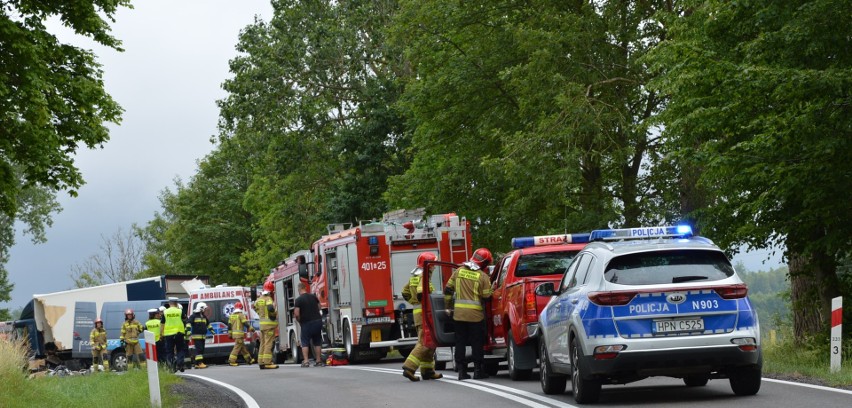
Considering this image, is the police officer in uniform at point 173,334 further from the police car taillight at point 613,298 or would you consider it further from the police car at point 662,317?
the police car taillight at point 613,298

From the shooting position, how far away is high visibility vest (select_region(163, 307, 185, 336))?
27562 mm

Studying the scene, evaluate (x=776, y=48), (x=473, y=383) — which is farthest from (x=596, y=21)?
(x=473, y=383)

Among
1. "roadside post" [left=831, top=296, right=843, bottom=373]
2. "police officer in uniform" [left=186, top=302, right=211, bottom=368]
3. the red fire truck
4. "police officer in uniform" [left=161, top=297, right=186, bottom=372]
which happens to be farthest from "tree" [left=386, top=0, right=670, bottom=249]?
"roadside post" [left=831, top=296, right=843, bottom=373]

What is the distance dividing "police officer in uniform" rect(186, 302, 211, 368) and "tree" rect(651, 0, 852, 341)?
13614 mm

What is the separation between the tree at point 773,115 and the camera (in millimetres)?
17016

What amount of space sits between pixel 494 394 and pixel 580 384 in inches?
86.2

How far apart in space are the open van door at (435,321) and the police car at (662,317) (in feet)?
16.6

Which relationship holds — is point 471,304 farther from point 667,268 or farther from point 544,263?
point 667,268

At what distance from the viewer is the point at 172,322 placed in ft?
90.5

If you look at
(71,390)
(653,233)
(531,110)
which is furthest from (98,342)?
(653,233)

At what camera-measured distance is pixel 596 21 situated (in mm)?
29844

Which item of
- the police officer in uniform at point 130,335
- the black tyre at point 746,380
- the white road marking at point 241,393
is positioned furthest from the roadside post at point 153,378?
the police officer in uniform at point 130,335

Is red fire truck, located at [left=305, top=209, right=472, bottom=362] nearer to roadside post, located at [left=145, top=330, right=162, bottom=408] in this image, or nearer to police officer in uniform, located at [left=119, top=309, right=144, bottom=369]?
police officer in uniform, located at [left=119, top=309, right=144, bottom=369]

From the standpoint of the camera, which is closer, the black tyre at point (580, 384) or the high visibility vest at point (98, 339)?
the black tyre at point (580, 384)
